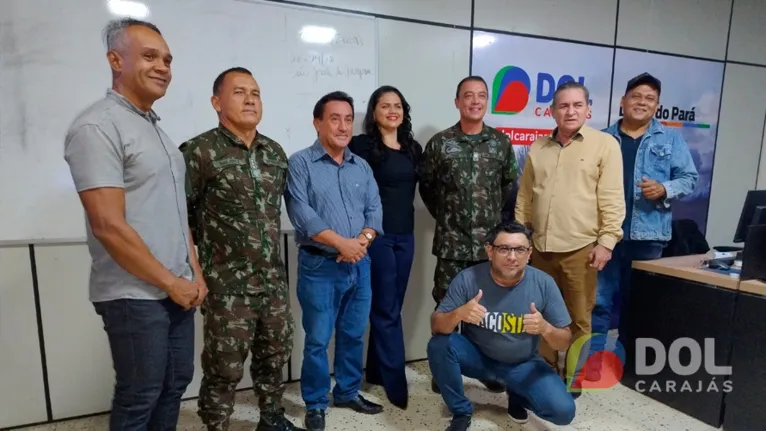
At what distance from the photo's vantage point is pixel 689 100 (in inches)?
159

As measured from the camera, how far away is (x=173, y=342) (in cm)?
162

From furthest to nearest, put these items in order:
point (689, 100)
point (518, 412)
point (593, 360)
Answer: point (689, 100) → point (593, 360) → point (518, 412)

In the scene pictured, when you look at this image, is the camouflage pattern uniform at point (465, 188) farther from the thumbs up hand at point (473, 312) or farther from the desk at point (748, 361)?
the desk at point (748, 361)

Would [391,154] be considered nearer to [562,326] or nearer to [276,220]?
[276,220]

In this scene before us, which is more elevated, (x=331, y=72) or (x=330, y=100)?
(x=331, y=72)

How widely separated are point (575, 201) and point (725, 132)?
2.84 meters

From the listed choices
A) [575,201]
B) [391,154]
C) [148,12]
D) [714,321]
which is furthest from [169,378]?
[714,321]

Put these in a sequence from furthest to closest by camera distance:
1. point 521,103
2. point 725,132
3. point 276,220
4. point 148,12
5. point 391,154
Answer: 1. point 725,132
2. point 521,103
3. point 391,154
4. point 148,12
5. point 276,220

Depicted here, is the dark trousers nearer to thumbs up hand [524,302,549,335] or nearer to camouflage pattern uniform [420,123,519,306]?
camouflage pattern uniform [420,123,519,306]

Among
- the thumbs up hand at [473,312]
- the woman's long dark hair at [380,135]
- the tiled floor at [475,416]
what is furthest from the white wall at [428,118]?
the thumbs up hand at [473,312]

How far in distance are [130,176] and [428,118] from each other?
6.68ft

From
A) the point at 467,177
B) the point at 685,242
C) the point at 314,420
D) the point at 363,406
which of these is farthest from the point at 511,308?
the point at 685,242

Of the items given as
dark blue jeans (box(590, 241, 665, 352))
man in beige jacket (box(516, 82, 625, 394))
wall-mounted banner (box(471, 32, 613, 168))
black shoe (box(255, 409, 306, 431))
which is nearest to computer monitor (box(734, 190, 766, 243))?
dark blue jeans (box(590, 241, 665, 352))

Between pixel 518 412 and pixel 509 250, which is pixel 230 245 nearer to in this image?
pixel 509 250
